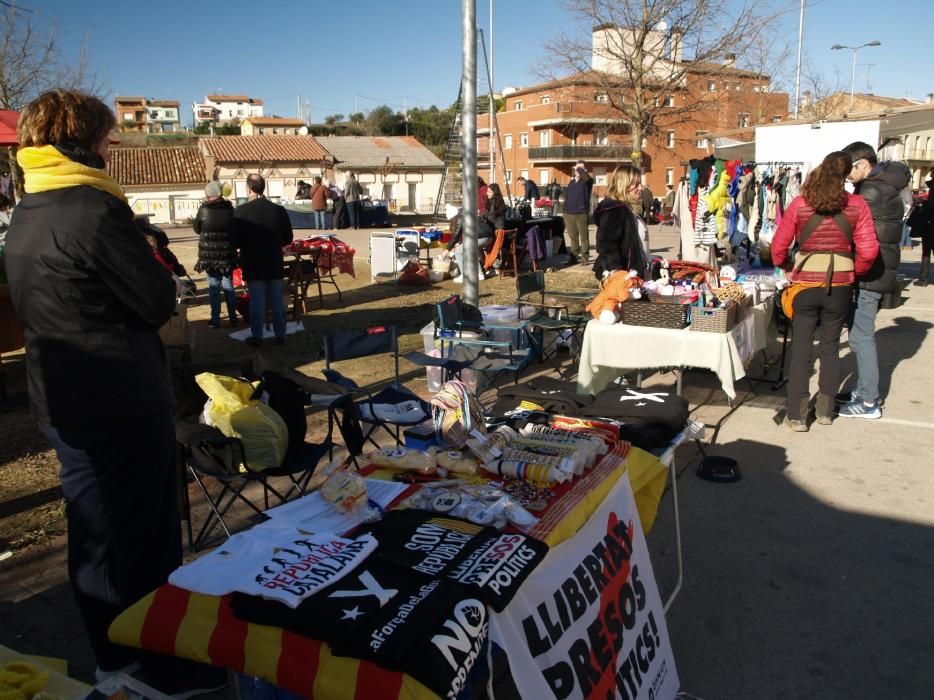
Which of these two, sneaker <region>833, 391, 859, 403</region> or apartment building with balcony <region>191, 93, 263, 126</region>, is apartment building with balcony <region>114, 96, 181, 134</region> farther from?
sneaker <region>833, 391, 859, 403</region>

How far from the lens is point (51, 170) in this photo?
7.52 ft

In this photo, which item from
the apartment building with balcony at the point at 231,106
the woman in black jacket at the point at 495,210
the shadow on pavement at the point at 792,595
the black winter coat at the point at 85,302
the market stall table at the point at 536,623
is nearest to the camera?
the market stall table at the point at 536,623

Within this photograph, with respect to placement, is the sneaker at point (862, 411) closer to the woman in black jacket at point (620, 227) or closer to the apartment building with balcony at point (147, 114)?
the woman in black jacket at point (620, 227)

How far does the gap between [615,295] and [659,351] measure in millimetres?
536

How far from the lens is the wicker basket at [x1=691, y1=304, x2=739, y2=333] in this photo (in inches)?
196

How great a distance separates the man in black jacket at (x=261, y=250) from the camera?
774 centimetres

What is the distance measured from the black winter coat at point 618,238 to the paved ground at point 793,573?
1.72m

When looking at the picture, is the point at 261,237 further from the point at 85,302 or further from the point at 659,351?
the point at 85,302

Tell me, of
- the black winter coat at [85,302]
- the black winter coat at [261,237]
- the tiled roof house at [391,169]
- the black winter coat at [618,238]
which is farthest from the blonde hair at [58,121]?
the tiled roof house at [391,169]

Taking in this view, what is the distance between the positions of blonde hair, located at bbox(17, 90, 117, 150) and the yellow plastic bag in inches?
66.5

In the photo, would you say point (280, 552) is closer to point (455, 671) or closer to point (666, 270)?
point (455, 671)

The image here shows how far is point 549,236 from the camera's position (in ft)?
51.9

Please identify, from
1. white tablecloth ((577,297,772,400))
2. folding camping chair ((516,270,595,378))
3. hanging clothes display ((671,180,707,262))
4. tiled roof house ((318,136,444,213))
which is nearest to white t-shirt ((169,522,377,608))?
white tablecloth ((577,297,772,400))

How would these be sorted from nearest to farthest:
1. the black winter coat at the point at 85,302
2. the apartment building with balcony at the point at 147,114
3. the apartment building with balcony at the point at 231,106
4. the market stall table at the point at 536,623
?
the market stall table at the point at 536,623 < the black winter coat at the point at 85,302 < the apartment building with balcony at the point at 147,114 < the apartment building with balcony at the point at 231,106
